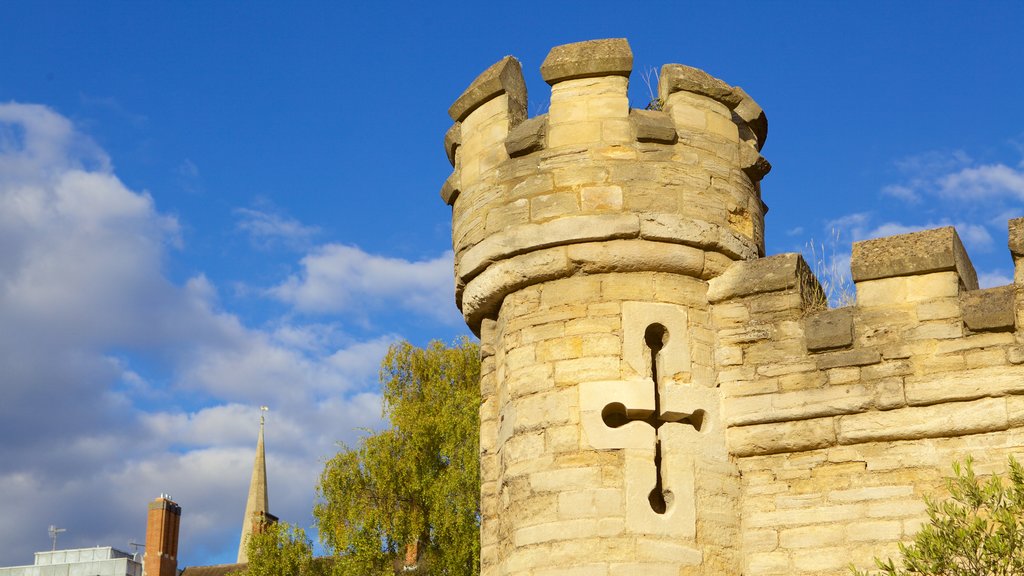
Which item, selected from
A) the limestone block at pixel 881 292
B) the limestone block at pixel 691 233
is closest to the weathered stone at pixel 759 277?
the limestone block at pixel 691 233

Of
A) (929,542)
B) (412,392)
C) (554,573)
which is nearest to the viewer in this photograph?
(929,542)

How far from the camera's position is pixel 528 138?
26.4ft

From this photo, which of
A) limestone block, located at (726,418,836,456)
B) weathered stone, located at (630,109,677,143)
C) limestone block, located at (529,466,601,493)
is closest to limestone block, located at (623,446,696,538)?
limestone block, located at (529,466,601,493)

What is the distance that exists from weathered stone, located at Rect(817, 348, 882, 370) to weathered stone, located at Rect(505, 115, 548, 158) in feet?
7.23

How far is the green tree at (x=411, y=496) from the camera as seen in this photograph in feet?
83.4

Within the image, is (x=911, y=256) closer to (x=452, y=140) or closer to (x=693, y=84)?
(x=693, y=84)

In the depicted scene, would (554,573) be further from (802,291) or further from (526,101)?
(526,101)

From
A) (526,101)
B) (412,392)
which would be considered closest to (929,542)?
(526,101)

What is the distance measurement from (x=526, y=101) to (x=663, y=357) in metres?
2.13

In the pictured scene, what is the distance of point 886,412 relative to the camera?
23.6ft

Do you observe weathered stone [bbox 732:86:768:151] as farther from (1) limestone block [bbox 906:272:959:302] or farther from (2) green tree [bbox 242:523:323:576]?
(2) green tree [bbox 242:523:323:576]

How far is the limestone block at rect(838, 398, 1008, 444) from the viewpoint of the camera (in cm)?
691

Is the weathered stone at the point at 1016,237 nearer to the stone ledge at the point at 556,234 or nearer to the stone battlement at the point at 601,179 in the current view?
the stone battlement at the point at 601,179

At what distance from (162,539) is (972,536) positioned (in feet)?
142
